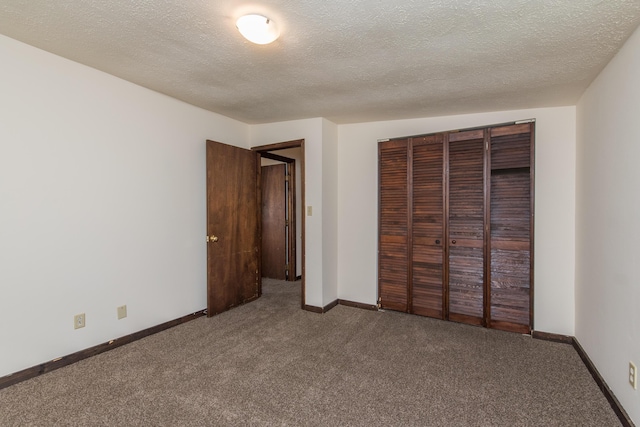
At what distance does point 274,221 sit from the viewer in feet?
17.7

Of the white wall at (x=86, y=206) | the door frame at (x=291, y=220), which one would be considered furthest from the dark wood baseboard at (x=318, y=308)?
the door frame at (x=291, y=220)

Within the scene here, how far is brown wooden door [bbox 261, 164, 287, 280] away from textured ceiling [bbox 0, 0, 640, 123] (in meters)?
2.39

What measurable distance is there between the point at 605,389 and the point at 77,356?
3.78 m

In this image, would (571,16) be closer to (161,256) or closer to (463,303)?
(463,303)

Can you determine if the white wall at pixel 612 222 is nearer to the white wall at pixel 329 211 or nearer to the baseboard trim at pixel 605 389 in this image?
the baseboard trim at pixel 605 389

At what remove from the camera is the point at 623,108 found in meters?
1.93

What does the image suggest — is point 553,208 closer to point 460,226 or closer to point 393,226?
point 460,226

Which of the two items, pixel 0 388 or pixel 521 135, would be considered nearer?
pixel 0 388

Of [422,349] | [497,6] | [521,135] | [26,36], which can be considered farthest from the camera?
[521,135]

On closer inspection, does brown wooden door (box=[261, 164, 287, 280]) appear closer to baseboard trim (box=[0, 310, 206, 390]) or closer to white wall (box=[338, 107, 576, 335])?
baseboard trim (box=[0, 310, 206, 390])

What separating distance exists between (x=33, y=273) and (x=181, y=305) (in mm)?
1334

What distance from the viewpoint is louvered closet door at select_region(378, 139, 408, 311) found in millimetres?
3607

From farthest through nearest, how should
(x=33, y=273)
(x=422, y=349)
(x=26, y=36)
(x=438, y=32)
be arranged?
1. (x=422, y=349)
2. (x=33, y=273)
3. (x=26, y=36)
4. (x=438, y=32)

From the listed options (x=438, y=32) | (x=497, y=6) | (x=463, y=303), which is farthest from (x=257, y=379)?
(x=497, y=6)
